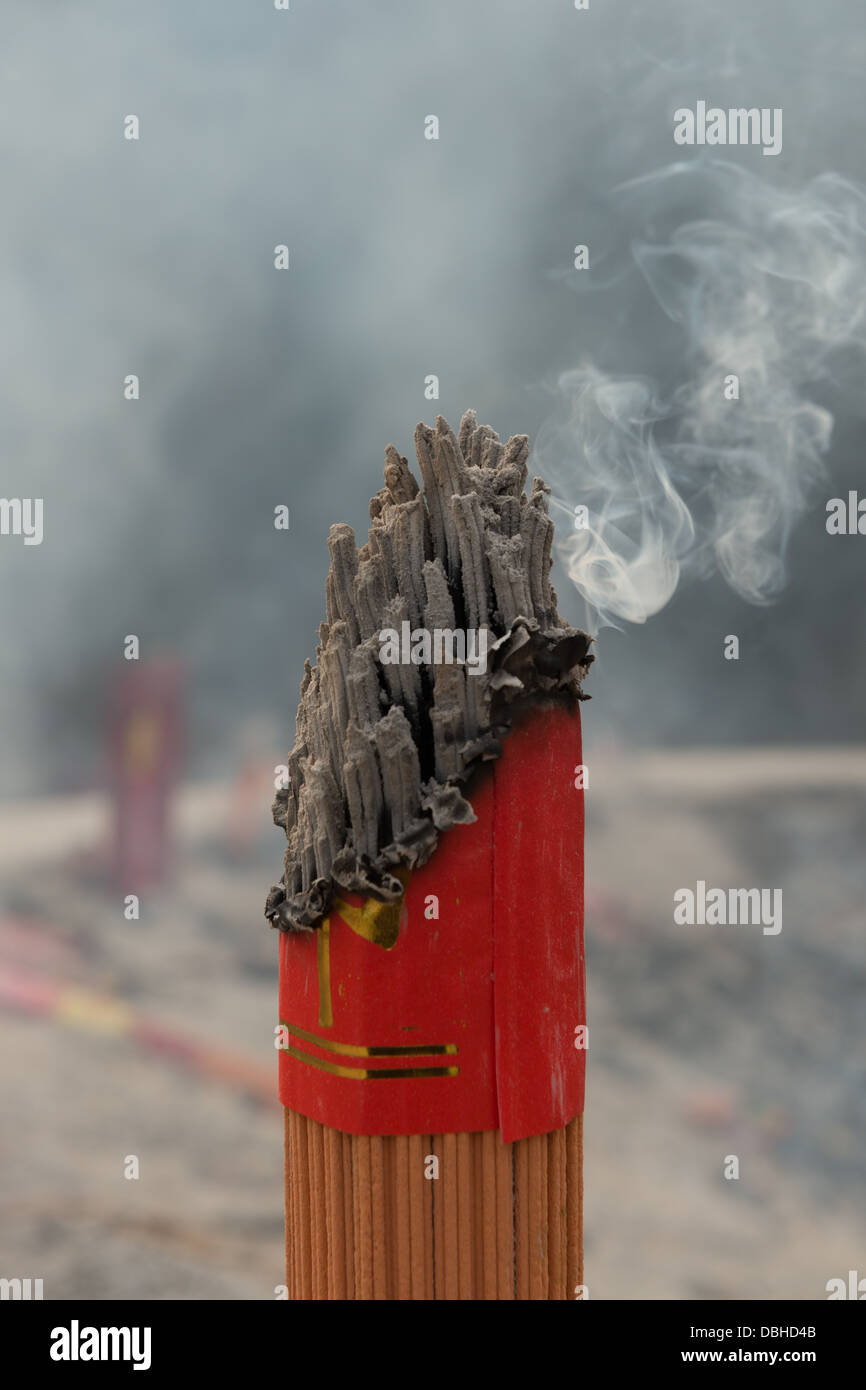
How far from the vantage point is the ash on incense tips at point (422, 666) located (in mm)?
4992

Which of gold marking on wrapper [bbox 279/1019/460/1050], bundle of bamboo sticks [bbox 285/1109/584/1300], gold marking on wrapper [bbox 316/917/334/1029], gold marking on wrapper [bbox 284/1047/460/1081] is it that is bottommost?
bundle of bamboo sticks [bbox 285/1109/584/1300]

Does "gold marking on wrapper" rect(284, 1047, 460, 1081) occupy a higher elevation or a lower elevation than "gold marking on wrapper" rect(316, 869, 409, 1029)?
lower

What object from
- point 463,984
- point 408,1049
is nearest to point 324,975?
point 408,1049

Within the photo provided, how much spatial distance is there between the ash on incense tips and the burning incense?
0.03 ft

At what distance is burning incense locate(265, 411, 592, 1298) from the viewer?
16.3ft

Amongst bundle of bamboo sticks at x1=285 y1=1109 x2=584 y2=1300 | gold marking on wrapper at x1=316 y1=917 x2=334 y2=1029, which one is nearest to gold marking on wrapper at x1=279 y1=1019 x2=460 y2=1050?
gold marking on wrapper at x1=316 y1=917 x2=334 y2=1029

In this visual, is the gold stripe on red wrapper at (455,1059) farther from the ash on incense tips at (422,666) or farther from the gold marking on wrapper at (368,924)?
the ash on incense tips at (422,666)

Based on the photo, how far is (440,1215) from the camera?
4996 millimetres

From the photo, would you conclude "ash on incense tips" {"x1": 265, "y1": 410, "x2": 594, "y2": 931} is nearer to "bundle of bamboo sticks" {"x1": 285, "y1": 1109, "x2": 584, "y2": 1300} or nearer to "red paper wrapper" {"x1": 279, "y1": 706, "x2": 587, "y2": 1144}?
"red paper wrapper" {"x1": 279, "y1": 706, "x2": 587, "y2": 1144}

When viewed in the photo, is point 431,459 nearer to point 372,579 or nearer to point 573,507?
point 372,579

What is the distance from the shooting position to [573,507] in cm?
688

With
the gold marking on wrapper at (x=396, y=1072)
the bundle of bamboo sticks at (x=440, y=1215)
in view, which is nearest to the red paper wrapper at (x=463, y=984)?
the gold marking on wrapper at (x=396, y=1072)

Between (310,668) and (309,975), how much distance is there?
1.52 m

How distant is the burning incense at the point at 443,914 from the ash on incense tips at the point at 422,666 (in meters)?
0.01
